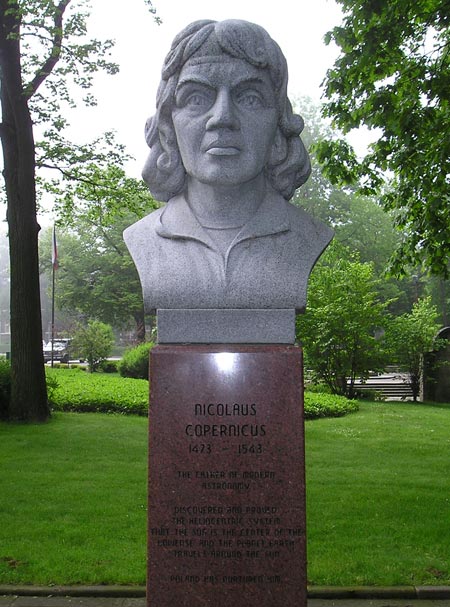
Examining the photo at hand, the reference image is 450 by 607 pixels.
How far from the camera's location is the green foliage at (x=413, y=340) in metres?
20.6

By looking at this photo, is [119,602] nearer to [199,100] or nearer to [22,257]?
[199,100]

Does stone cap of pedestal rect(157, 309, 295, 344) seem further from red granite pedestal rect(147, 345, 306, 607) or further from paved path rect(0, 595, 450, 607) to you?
paved path rect(0, 595, 450, 607)

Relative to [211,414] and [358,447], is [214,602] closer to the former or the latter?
[211,414]

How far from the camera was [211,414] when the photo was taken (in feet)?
12.1

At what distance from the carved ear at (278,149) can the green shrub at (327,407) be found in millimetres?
11163

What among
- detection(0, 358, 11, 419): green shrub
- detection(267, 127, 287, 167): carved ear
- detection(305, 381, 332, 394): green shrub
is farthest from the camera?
detection(305, 381, 332, 394): green shrub

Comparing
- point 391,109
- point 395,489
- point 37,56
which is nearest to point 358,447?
point 395,489

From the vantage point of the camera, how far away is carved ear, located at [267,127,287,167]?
420 cm

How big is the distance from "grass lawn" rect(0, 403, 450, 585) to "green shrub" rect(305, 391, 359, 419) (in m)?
2.46

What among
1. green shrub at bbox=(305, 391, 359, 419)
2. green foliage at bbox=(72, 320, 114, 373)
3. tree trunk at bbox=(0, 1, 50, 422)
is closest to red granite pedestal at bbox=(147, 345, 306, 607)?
tree trunk at bbox=(0, 1, 50, 422)

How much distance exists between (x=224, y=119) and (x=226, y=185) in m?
0.40

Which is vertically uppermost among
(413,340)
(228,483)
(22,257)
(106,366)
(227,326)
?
(22,257)

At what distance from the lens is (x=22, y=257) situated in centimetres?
1251

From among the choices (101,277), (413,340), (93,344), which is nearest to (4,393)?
(413,340)
